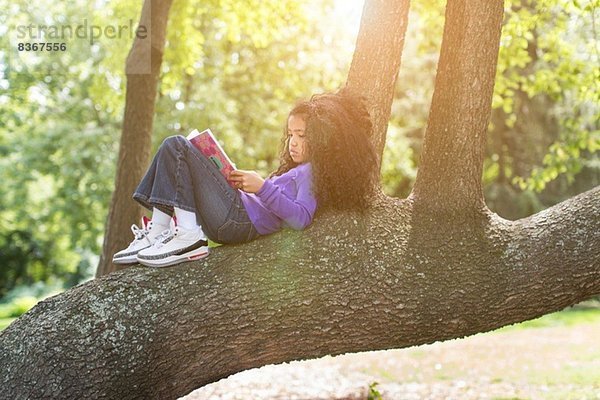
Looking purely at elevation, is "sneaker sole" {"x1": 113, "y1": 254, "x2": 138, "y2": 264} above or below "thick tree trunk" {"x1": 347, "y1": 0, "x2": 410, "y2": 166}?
below

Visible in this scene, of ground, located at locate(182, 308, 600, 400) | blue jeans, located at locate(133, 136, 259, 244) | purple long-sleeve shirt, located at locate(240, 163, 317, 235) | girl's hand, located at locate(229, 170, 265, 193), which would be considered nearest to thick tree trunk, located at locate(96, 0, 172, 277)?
ground, located at locate(182, 308, 600, 400)

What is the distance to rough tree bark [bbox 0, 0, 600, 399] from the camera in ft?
13.1

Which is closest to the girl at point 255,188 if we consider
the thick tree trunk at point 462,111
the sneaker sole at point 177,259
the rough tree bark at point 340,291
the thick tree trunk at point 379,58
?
the sneaker sole at point 177,259

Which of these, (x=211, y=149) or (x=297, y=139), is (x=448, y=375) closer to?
(x=297, y=139)

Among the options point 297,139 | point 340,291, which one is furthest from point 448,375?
point 297,139

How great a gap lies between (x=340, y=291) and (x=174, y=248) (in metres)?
0.94

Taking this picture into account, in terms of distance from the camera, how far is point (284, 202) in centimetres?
421

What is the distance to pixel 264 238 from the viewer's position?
4410mm

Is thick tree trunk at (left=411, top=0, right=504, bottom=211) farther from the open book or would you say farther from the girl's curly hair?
the open book

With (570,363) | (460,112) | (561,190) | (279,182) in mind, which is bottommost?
(570,363)

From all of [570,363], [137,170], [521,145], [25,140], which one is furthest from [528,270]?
[25,140]

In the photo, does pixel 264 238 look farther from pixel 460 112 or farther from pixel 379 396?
pixel 379 396

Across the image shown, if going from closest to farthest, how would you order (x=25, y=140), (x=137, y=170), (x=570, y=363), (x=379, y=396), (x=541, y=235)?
(x=541, y=235) < (x=379, y=396) < (x=137, y=170) < (x=570, y=363) < (x=25, y=140)

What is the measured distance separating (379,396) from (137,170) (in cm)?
337
